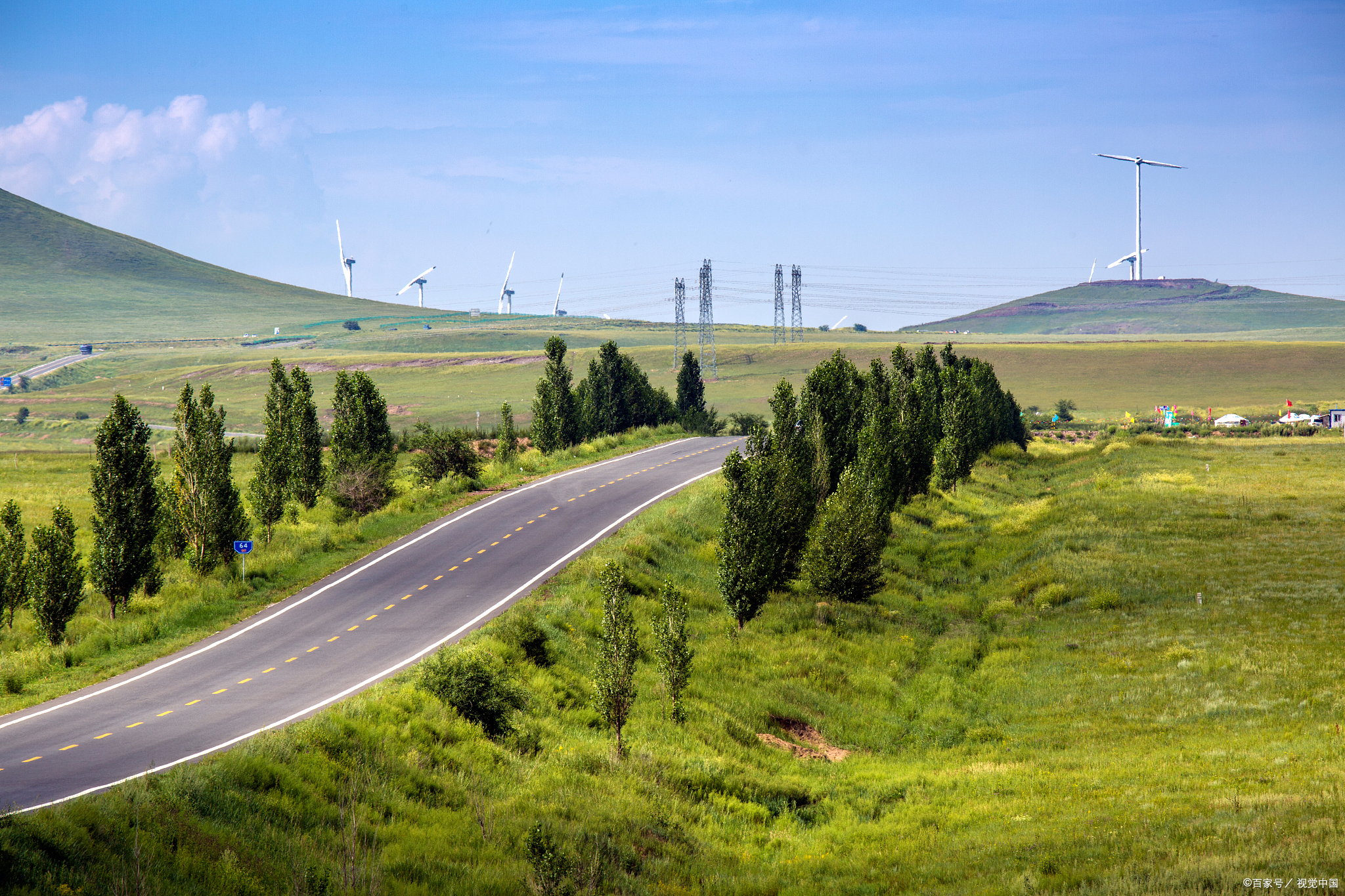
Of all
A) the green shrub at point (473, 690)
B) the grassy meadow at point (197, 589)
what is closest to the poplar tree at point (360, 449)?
the grassy meadow at point (197, 589)

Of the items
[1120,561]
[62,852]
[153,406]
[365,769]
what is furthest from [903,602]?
[153,406]

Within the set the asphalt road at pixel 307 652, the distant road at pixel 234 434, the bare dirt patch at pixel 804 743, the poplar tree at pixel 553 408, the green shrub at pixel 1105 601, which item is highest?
the poplar tree at pixel 553 408

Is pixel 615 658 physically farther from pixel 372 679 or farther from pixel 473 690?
pixel 372 679

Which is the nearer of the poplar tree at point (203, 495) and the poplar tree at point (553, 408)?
the poplar tree at point (203, 495)

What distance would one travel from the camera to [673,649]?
93.8 feet

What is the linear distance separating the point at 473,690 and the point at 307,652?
30.2 ft

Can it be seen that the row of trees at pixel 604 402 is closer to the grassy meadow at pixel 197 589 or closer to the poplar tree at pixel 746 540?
the grassy meadow at pixel 197 589

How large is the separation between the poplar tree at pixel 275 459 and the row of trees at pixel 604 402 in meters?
19.0

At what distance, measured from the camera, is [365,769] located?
21391 millimetres

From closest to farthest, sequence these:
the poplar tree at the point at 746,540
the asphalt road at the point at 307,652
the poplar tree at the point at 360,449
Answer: the asphalt road at the point at 307,652
the poplar tree at the point at 746,540
the poplar tree at the point at 360,449

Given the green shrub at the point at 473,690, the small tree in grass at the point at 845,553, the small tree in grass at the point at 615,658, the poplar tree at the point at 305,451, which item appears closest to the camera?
the green shrub at the point at 473,690

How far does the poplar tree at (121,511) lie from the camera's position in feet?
124

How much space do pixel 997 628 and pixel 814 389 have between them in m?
18.4

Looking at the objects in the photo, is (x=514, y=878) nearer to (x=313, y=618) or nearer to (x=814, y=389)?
(x=313, y=618)
